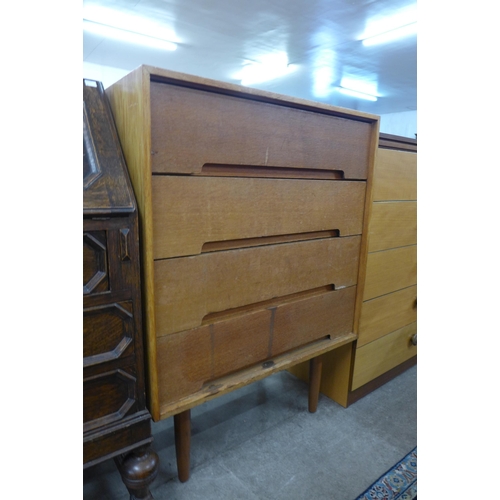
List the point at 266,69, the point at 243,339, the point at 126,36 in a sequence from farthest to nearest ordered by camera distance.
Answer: the point at 266,69
the point at 126,36
the point at 243,339

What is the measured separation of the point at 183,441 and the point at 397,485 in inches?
24.0

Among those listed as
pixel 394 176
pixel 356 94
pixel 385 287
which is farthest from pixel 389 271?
pixel 356 94

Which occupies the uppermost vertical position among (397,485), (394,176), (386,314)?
(394,176)

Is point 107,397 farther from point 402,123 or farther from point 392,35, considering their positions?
point 402,123

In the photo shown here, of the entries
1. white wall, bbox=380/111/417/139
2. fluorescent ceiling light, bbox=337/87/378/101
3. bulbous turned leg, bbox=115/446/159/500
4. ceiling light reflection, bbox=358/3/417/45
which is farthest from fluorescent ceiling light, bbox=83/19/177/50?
white wall, bbox=380/111/417/139

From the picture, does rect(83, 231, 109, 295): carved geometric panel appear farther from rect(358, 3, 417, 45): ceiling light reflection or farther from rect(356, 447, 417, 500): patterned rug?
rect(358, 3, 417, 45): ceiling light reflection

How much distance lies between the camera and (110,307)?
67cm

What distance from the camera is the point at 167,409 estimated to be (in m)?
0.81

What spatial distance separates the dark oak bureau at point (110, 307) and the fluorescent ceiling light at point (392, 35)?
2.84 meters

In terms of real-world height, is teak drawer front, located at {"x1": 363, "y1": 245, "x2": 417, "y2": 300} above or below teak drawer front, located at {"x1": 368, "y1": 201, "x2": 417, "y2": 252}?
below

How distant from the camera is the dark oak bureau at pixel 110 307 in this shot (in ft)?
2.10

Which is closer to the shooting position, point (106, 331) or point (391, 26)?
point (106, 331)

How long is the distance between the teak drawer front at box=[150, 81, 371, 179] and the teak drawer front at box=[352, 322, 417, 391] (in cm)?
68

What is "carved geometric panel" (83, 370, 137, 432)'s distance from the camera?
683mm
